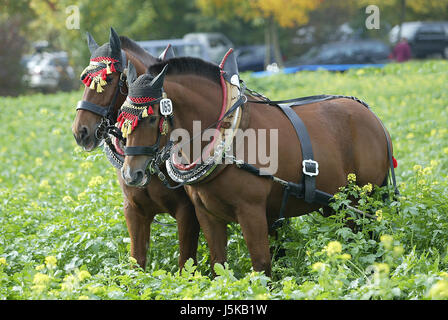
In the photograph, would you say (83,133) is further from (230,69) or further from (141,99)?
(230,69)

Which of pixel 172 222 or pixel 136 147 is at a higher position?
pixel 136 147

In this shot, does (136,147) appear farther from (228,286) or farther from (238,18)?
(238,18)

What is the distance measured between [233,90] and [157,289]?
1466mm

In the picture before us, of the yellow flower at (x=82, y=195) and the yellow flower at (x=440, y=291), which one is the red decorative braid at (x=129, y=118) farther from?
the yellow flower at (x=82, y=195)

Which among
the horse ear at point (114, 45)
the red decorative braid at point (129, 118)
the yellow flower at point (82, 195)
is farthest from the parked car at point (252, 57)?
the red decorative braid at point (129, 118)

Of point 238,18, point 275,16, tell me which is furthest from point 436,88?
point 238,18

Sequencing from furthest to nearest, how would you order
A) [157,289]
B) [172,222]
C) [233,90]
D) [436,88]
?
1. [436,88]
2. [172,222]
3. [233,90]
4. [157,289]

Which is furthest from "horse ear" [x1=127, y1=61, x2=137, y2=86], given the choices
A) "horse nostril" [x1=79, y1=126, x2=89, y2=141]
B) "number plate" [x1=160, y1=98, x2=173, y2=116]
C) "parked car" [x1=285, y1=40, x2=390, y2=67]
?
"parked car" [x1=285, y1=40, x2=390, y2=67]

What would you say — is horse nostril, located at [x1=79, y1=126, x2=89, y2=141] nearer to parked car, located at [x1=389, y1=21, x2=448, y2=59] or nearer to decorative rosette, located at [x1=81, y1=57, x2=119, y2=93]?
decorative rosette, located at [x1=81, y1=57, x2=119, y2=93]

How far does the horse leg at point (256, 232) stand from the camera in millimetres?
4379

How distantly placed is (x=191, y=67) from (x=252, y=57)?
24.3m

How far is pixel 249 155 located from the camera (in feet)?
14.6

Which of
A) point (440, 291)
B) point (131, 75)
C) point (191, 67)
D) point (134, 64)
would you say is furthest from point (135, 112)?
point (440, 291)

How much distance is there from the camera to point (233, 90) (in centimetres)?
452
